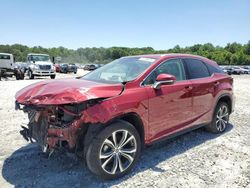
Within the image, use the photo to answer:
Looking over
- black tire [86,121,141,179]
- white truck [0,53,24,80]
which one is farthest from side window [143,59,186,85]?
white truck [0,53,24,80]

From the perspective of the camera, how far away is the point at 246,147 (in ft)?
15.6

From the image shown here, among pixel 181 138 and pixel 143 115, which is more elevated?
pixel 143 115

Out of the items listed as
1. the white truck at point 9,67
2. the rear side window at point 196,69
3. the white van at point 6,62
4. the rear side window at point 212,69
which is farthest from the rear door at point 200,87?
the white van at point 6,62

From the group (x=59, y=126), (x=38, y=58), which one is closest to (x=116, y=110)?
(x=59, y=126)

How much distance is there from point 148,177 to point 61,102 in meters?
1.65

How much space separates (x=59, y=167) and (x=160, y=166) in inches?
62.5

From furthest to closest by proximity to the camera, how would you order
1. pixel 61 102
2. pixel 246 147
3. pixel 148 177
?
pixel 246 147 < pixel 148 177 < pixel 61 102

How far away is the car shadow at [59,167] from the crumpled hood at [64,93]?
77 cm

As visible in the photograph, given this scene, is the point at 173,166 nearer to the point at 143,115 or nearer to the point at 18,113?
the point at 143,115

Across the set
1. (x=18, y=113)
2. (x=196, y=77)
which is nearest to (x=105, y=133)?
(x=196, y=77)

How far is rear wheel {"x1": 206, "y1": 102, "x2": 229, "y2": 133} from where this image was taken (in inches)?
211

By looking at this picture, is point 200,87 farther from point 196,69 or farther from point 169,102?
point 169,102

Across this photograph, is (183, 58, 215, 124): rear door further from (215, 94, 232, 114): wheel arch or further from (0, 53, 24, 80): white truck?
(0, 53, 24, 80): white truck

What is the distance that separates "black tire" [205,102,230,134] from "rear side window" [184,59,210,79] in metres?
0.82
